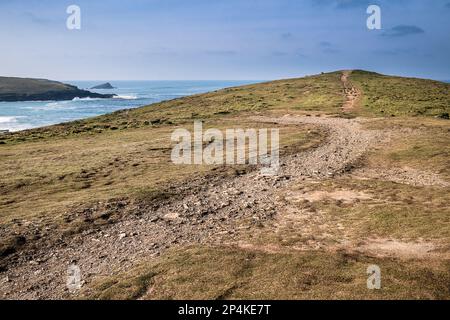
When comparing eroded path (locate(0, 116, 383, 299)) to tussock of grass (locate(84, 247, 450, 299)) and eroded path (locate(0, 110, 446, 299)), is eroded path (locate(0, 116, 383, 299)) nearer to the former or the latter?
eroded path (locate(0, 110, 446, 299))

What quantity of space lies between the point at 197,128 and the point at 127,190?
35.2m

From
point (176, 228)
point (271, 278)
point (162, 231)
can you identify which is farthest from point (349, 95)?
point (271, 278)

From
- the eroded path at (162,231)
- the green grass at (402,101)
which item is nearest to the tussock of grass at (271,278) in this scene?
the eroded path at (162,231)

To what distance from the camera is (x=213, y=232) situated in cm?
1920

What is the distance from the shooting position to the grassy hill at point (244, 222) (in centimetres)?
1365

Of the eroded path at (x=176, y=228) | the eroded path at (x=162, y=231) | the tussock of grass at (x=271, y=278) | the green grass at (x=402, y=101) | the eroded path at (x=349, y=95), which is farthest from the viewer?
the eroded path at (x=349, y=95)

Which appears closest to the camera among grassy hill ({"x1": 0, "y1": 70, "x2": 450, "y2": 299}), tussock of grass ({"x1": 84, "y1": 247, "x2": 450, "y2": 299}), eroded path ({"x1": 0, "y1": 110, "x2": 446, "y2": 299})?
tussock of grass ({"x1": 84, "y1": 247, "x2": 450, "y2": 299})

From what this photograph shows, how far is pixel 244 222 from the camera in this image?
20406 millimetres

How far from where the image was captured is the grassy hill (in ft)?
44.8

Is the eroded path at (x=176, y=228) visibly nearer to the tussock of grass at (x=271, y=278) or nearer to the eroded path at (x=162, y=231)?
the eroded path at (x=162, y=231)

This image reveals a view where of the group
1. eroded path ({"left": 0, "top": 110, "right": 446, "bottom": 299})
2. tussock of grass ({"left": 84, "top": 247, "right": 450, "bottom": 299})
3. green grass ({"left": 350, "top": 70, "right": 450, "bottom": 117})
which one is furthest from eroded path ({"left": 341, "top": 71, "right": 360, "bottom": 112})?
Answer: tussock of grass ({"left": 84, "top": 247, "right": 450, "bottom": 299})

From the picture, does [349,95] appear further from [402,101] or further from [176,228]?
[176,228]
